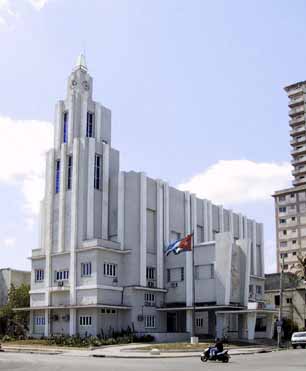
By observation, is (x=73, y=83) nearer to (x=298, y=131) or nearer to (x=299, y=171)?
(x=299, y=171)

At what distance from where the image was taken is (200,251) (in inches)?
2347

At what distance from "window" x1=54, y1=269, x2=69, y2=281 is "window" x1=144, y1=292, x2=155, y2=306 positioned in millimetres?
8605

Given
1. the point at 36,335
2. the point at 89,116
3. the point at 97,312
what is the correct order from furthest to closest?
the point at 89,116 → the point at 36,335 → the point at 97,312

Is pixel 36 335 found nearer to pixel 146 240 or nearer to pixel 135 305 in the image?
pixel 135 305

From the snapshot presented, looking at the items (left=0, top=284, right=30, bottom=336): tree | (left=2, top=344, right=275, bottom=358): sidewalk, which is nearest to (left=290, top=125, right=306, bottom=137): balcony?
(left=0, top=284, right=30, bottom=336): tree

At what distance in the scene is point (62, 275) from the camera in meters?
58.2

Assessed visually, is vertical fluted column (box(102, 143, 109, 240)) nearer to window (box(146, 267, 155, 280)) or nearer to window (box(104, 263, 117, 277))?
window (box(104, 263, 117, 277))

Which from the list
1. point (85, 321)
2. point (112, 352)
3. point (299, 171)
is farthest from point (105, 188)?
point (299, 171)

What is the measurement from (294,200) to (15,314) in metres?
75.8

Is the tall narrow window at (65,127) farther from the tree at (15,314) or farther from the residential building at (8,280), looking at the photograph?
the residential building at (8,280)

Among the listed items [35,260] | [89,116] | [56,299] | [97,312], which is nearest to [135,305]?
[97,312]

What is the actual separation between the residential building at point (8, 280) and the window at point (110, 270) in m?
20.0

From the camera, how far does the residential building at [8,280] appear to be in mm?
71438

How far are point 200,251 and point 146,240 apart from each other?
5989 mm
